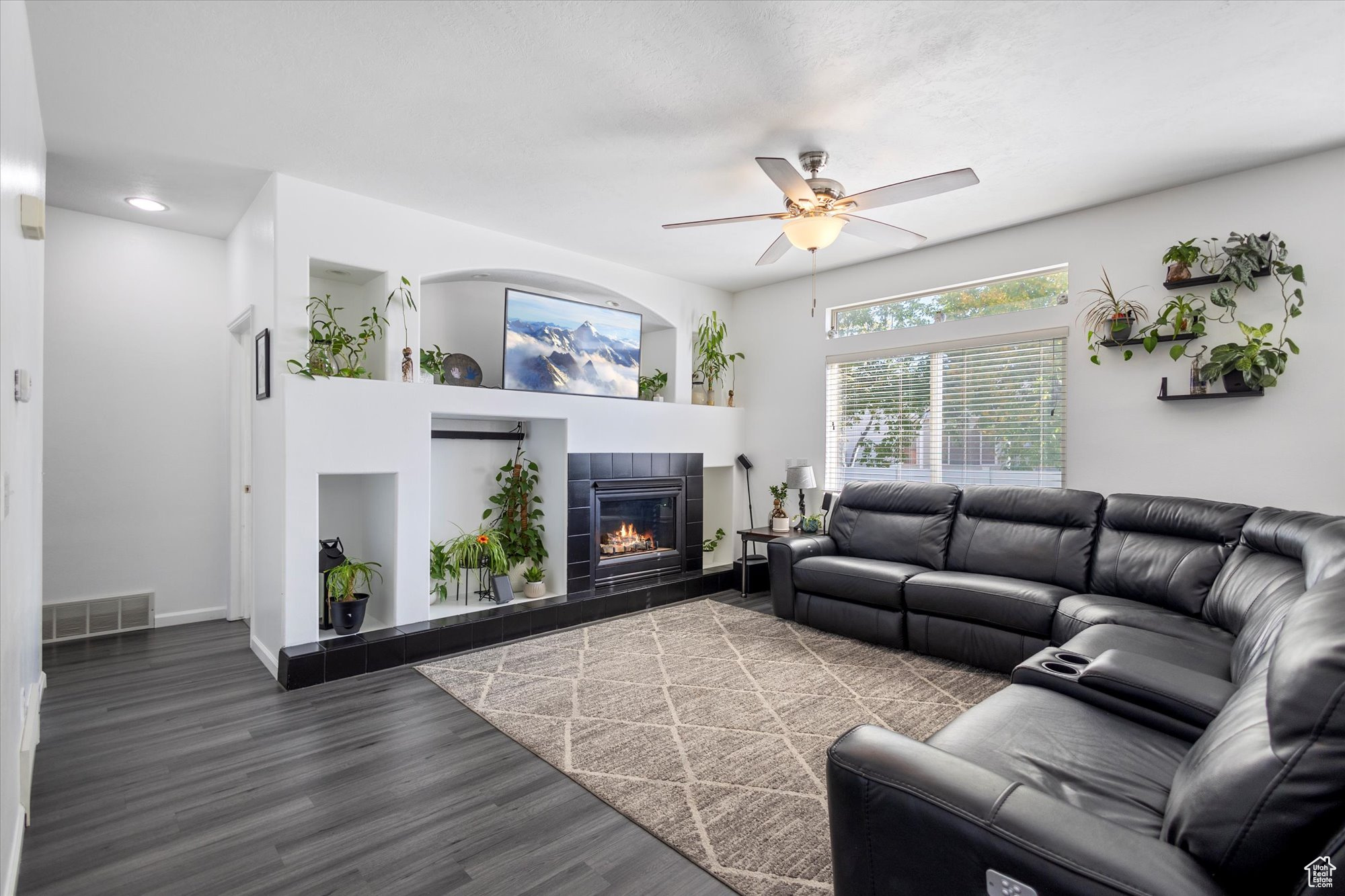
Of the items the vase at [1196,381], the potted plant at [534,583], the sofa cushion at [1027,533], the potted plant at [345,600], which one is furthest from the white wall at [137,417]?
the vase at [1196,381]

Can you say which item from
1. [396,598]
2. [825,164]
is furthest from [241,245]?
[825,164]

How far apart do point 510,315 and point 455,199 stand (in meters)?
0.89

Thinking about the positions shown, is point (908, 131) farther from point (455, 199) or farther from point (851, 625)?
point (851, 625)

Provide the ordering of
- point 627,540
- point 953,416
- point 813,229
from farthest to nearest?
point 627,540, point 953,416, point 813,229

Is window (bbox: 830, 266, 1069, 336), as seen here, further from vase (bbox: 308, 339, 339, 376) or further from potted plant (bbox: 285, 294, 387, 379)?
vase (bbox: 308, 339, 339, 376)

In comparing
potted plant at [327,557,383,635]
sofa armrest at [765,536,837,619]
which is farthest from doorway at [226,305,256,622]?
sofa armrest at [765,536,837,619]

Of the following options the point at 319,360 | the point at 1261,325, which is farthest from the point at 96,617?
the point at 1261,325

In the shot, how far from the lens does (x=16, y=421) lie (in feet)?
6.66

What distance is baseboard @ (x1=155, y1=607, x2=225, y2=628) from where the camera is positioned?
4297 millimetres

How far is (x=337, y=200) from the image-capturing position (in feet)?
12.1

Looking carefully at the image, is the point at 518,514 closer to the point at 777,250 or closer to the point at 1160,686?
the point at 777,250

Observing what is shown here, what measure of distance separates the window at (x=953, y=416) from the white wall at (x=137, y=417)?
4.58 m

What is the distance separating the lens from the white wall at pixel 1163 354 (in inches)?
126

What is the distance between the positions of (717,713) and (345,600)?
7.24 ft
